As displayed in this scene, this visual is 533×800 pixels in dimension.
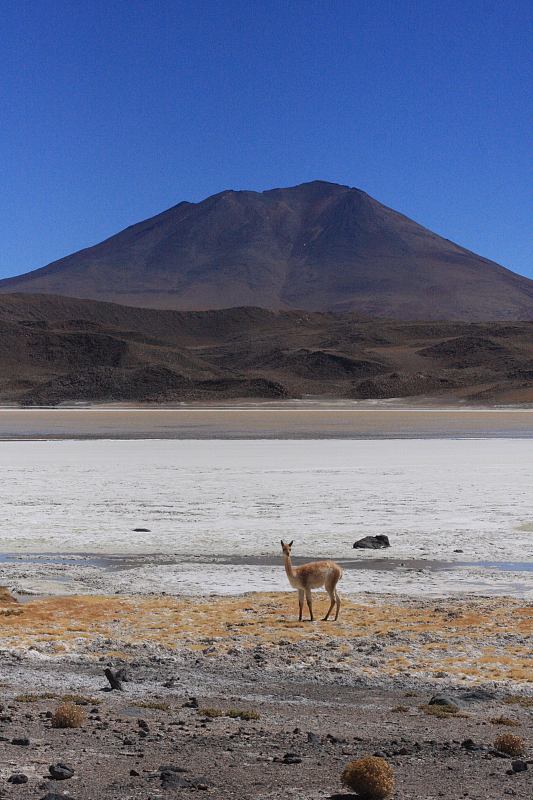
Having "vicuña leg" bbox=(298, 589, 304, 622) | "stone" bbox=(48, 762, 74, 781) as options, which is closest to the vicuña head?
"vicuña leg" bbox=(298, 589, 304, 622)

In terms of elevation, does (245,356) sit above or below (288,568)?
above

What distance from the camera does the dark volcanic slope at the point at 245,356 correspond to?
102 meters

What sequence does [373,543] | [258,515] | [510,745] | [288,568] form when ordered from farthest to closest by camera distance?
[258,515] < [373,543] < [288,568] < [510,745]

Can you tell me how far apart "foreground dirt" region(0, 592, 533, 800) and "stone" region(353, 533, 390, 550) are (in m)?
3.57

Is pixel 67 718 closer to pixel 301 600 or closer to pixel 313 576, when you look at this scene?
pixel 313 576

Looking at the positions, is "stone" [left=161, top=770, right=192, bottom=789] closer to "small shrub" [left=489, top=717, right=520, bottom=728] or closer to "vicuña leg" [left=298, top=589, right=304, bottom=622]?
"small shrub" [left=489, top=717, right=520, bottom=728]

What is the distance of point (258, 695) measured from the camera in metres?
7.90

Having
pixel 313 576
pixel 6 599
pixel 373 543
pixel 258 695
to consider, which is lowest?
pixel 258 695

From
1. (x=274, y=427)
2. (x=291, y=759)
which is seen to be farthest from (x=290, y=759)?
(x=274, y=427)

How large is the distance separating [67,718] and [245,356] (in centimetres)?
13774

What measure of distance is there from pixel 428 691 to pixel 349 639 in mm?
1544

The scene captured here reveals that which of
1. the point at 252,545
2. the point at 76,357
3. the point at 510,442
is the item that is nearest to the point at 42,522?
the point at 252,545

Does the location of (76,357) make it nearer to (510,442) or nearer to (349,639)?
(510,442)

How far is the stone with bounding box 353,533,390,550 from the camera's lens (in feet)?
49.6
